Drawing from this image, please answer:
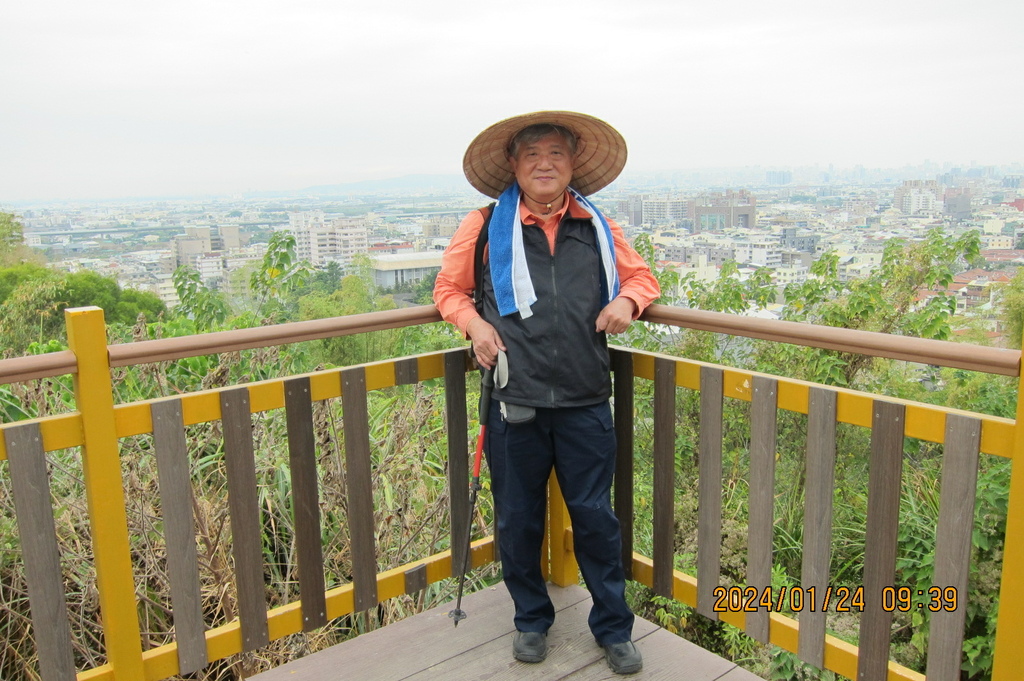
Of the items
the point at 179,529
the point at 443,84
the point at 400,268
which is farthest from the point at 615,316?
the point at 443,84

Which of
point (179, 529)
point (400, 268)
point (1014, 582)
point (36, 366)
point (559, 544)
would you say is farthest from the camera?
Result: point (400, 268)

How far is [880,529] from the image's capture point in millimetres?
1938

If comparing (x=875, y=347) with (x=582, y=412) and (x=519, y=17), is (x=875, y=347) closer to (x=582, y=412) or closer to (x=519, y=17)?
(x=582, y=412)

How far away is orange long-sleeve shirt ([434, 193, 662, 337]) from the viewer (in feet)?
7.68

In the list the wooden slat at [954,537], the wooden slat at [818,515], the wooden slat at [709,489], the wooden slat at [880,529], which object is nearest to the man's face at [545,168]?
the wooden slat at [709,489]

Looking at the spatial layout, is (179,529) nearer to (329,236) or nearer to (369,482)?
(369,482)

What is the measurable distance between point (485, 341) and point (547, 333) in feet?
0.61

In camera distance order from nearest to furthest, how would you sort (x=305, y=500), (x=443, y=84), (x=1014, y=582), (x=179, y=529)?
(x=1014, y=582)
(x=179, y=529)
(x=305, y=500)
(x=443, y=84)

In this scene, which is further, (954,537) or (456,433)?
(456,433)

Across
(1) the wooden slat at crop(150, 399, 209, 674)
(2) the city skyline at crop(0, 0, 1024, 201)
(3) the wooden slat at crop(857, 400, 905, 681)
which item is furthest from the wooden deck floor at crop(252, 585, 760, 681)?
(2) the city skyline at crop(0, 0, 1024, 201)

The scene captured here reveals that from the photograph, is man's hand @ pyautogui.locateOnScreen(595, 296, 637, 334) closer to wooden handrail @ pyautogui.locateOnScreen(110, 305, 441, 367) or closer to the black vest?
the black vest

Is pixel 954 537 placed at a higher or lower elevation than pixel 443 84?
lower

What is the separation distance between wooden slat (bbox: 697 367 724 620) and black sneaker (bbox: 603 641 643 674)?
0.25m

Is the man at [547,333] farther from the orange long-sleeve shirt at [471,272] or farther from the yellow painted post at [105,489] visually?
the yellow painted post at [105,489]
